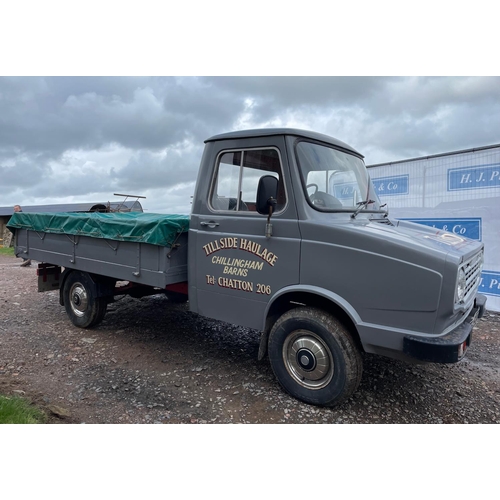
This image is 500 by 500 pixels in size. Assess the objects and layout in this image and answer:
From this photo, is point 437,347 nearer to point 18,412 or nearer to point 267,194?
point 267,194

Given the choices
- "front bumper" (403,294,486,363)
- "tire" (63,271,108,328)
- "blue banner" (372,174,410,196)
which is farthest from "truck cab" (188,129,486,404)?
"blue banner" (372,174,410,196)

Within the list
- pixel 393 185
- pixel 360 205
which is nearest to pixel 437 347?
pixel 360 205

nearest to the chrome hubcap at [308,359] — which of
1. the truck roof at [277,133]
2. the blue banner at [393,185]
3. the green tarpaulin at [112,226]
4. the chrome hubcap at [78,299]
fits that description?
the green tarpaulin at [112,226]

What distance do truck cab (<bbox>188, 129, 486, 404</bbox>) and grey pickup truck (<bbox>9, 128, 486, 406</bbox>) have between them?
0.4 inches

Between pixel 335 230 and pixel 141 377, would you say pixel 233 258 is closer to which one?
pixel 335 230

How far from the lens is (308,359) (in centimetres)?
367

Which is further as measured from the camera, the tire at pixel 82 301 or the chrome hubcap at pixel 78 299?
the chrome hubcap at pixel 78 299

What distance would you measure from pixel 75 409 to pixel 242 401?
1603 millimetres

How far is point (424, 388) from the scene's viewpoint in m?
4.15

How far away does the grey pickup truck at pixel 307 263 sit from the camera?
3170mm

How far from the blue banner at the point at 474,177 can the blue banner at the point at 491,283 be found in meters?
1.65

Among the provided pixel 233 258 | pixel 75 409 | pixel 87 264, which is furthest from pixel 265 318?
pixel 87 264

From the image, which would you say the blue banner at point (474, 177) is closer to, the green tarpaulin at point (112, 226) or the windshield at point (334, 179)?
the windshield at point (334, 179)

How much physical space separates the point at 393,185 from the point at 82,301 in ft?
22.1
